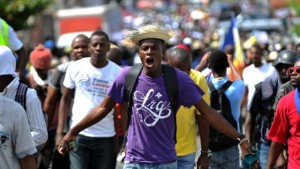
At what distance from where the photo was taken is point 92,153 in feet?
29.6

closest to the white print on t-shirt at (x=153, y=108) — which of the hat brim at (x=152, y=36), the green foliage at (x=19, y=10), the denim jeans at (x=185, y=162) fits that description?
the hat brim at (x=152, y=36)

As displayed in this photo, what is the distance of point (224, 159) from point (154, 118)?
7.25 feet

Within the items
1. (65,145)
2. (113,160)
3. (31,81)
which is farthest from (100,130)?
(31,81)

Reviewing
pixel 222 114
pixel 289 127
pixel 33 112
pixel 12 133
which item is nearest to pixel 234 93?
pixel 222 114

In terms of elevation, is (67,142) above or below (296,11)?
above

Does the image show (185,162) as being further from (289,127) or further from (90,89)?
(289,127)

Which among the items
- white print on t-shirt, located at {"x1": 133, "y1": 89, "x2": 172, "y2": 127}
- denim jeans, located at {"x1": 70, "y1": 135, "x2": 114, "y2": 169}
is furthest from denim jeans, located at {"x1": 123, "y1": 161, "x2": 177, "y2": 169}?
denim jeans, located at {"x1": 70, "y1": 135, "x2": 114, "y2": 169}

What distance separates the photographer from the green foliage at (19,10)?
2480 centimetres

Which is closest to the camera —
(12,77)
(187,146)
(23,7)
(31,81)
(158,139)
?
(12,77)

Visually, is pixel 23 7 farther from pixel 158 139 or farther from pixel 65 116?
pixel 158 139

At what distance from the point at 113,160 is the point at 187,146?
44.3 inches

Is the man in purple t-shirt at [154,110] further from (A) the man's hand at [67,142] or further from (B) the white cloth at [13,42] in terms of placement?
(B) the white cloth at [13,42]

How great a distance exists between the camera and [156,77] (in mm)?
6832

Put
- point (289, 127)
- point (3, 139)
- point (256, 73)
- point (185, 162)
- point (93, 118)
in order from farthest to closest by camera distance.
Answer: point (256, 73)
point (185, 162)
point (93, 118)
point (289, 127)
point (3, 139)
